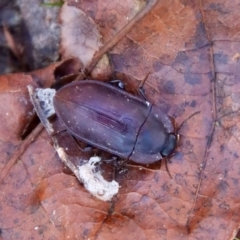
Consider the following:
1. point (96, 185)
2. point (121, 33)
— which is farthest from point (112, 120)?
point (121, 33)

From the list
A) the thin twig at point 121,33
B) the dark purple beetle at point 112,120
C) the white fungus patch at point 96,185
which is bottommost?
the white fungus patch at point 96,185

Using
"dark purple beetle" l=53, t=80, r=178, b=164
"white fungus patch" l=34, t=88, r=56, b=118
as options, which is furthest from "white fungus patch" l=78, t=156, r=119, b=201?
"white fungus patch" l=34, t=88, r=56, b=118

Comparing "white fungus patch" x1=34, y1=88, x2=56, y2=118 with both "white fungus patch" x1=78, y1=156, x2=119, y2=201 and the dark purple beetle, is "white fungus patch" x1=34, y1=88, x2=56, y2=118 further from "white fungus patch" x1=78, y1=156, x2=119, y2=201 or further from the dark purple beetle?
"white fungus patch" x1=78, y1=156, x2=119, y2=201

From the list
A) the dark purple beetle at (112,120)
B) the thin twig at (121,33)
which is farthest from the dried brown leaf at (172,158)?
the dark purple beetle at (112,120)

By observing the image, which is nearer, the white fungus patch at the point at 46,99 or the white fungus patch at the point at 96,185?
the white fungus patch at the point at 96,185

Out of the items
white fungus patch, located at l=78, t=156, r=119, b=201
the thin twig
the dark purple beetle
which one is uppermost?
the thin twig

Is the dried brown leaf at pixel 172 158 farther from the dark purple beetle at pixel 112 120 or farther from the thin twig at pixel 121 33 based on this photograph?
the dark purple beetle at pixel 112 120

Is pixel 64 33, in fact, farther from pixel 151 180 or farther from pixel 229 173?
pixel 229 173

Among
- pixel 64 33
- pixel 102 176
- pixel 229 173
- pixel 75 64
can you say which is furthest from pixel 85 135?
pixel 229 173
